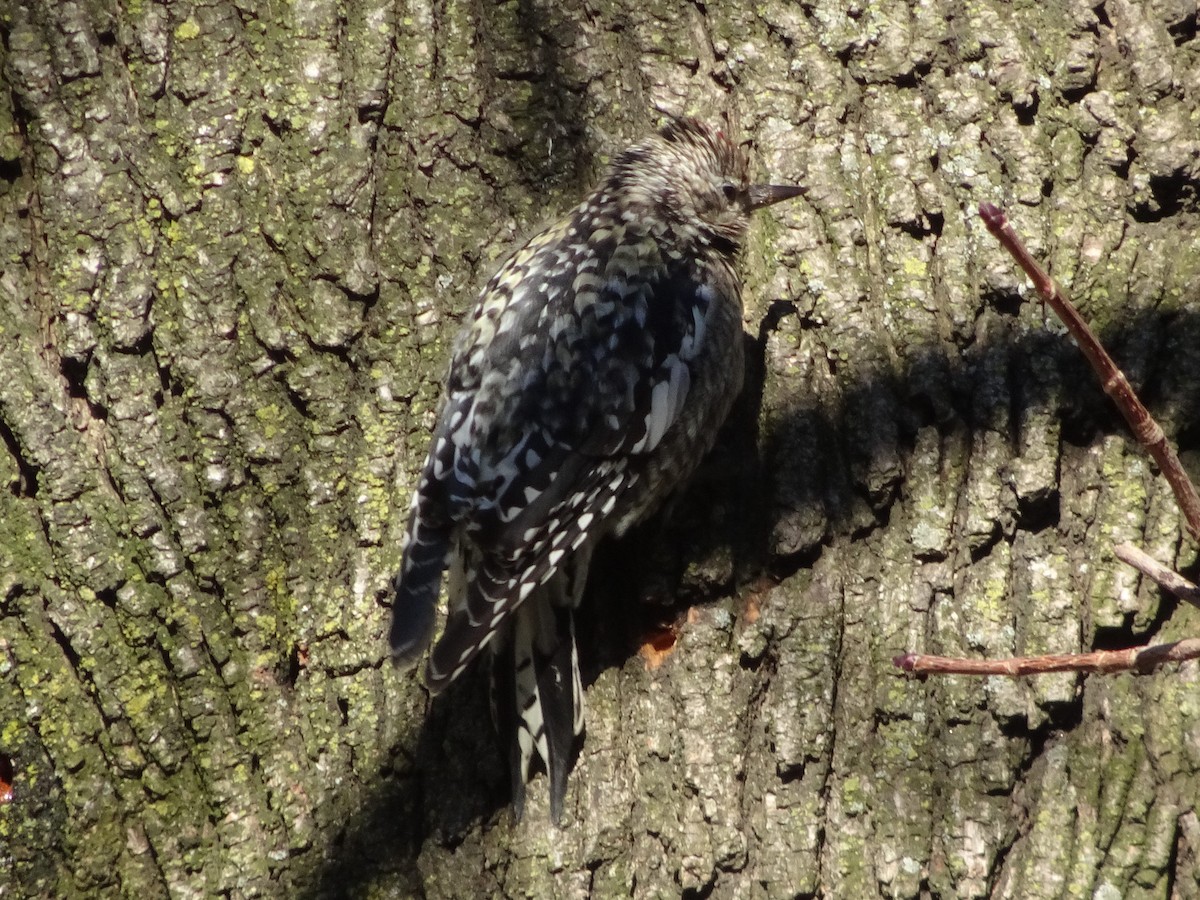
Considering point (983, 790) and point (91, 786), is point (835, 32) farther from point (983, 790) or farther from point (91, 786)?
point (91, 786)

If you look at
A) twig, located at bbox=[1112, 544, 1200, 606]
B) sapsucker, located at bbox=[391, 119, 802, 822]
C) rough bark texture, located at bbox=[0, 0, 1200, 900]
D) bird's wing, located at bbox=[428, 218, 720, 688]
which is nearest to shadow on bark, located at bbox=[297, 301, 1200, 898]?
rough bark texture, located at bbox=[0, 0, 1200, 900]

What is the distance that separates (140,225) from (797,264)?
1.56 metres

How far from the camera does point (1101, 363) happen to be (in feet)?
4.22

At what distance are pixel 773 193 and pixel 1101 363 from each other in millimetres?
1741

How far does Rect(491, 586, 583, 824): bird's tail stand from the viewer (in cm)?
256

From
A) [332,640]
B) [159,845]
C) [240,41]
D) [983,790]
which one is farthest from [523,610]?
[240,41]

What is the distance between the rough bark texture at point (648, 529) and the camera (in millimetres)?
2477

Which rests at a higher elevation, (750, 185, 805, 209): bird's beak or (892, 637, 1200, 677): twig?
(750, 185, 805, 209): bird's beak

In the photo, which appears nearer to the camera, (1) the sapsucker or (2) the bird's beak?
(1) the sapsucker

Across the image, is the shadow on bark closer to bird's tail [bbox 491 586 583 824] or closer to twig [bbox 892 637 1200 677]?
bird's tail [bbox 491 586 583 824]

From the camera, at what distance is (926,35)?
2.97 meters

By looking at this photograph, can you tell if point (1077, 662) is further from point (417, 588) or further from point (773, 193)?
point (773, 193)

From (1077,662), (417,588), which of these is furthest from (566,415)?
(1077,662)

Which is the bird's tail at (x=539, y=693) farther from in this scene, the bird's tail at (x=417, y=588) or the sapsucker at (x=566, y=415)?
the bird's tail at (x=417, y=588)
